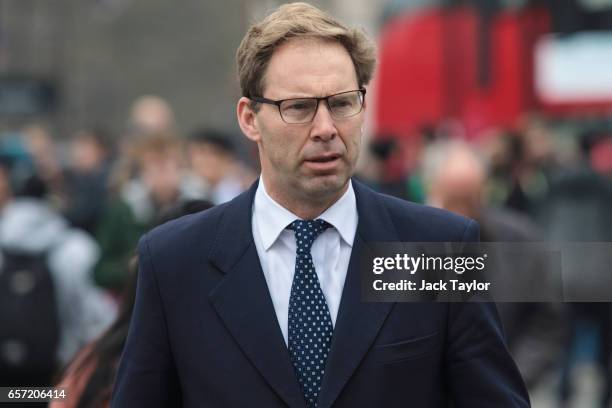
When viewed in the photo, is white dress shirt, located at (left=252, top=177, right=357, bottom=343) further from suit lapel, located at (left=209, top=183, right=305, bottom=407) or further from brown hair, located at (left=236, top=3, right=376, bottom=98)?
brown hair, located at (left=236, top=3, right=376, bottom=98)

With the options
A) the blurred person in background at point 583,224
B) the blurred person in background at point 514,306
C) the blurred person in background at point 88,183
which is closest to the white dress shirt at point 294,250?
the blurred person in background at point 514,306

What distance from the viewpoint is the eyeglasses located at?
3.53m

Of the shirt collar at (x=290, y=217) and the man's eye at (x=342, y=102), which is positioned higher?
the man's eye at (x=342, y=102)

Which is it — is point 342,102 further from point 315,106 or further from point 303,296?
point 303,296

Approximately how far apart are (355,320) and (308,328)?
0.12m

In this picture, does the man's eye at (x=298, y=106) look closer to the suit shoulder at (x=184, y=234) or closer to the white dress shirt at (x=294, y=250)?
the white dress shirt at (x=294, y=250)

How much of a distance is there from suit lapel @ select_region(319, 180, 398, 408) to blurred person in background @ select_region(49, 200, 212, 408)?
1210mm

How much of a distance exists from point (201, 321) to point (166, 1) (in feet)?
133

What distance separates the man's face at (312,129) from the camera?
11.5 feet

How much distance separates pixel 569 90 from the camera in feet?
45.9

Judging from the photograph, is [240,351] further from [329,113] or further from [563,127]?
[563,127]

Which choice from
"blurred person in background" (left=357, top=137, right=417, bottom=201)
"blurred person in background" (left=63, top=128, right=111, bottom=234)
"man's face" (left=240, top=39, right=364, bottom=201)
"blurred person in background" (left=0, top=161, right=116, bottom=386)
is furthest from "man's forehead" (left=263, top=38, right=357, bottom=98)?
"blurred person in background" (left=63, top=128, right=111, bottom=234)

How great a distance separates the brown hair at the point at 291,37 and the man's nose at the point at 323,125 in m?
0.19

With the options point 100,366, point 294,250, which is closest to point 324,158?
point 294,250
